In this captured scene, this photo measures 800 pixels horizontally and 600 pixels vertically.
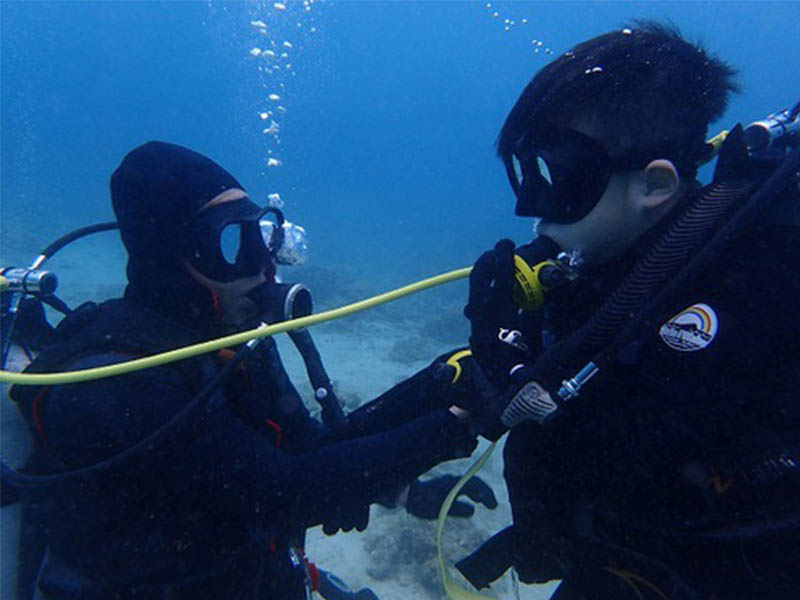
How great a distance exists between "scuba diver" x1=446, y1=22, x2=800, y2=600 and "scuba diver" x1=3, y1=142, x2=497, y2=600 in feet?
1.57

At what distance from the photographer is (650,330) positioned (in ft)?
5.18

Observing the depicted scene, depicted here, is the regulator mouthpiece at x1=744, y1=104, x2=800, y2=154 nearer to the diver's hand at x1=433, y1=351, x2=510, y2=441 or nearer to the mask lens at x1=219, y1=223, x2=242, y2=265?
the diver's hand at x1=433, y1=351, x2=510, y2=441

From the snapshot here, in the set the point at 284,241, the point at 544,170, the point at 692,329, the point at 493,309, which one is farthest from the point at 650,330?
the point at 284,241

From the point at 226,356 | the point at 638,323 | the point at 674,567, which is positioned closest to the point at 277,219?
the point at 226,356

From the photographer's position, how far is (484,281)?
1.89 meters

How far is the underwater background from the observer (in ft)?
45.2

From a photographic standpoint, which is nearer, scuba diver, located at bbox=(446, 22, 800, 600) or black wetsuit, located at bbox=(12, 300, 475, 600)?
scuba diver, located at bbox=(446, 22, 800, 600)

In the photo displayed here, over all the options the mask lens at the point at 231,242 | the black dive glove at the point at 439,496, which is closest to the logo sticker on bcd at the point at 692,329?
the black dive glove at the point at 439,496

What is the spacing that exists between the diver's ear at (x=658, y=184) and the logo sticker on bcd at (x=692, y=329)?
51cm

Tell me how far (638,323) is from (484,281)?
22.7 inches

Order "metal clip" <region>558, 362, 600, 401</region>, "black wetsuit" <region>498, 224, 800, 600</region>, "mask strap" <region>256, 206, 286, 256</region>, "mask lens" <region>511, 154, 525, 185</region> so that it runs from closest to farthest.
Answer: "black wetsuit" <region>498, 224, 800, 600</region> < "metal clip" <region>558, 362, 600, 401</region> < "mask lens" <region>511, 154, 525, 185</region> < "mask strap" <region>256, 206, 286, 256</region>

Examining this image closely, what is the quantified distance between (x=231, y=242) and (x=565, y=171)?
5.26 feet

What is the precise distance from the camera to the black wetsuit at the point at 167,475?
69.1 inches

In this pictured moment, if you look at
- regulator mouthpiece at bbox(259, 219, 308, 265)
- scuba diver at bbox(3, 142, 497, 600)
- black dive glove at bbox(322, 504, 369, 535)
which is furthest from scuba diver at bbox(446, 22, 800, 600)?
regulator mouthpiece at bbox(259, 219, 308, 265)
